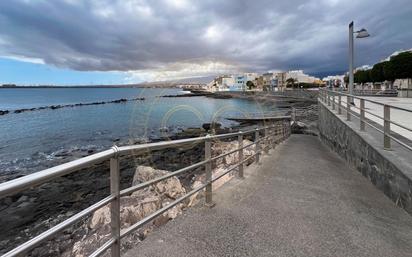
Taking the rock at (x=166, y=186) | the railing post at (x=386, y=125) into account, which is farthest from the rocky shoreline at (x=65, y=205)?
the railing post at (x=386, y=125)

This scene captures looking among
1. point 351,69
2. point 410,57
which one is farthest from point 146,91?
point 410,57

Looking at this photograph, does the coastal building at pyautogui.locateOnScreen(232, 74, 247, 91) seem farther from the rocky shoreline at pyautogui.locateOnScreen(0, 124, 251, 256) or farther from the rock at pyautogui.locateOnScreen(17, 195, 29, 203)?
the rock at pyautogui.locateOnScreen(17, 195, 29, 203)

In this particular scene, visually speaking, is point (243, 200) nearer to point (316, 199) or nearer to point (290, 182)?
point (316, 199)

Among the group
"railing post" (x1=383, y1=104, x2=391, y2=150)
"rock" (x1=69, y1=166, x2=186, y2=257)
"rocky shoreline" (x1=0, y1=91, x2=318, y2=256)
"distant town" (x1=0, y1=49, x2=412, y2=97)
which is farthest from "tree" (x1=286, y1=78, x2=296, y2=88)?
"railing post" (x1=383, y1=104, x2=391, y2=150)

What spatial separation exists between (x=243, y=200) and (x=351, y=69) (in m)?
11.6

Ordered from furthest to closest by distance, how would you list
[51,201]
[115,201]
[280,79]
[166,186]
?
[280,79] < [51,201] < [166,186] < [115,201]

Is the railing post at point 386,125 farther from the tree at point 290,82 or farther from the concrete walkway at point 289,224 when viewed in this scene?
the tree at point 290,82

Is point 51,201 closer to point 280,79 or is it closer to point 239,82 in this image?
point 280,79

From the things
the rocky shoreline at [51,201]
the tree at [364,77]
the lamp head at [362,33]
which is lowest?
the rocky shoreline at [51,201]

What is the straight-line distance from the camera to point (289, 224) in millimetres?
3619

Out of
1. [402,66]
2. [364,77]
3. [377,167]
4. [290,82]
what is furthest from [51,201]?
[290,82]

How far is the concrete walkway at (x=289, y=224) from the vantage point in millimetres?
3029

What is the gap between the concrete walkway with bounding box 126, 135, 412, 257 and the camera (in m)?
3.03

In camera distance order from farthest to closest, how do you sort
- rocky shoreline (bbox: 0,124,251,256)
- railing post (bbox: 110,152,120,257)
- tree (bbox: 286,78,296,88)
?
tree (bbox: 286,78,296,88)
rocky shoreline (bbox: 0,124,251,256)
railing post (bbox: 110,152,120,257)
